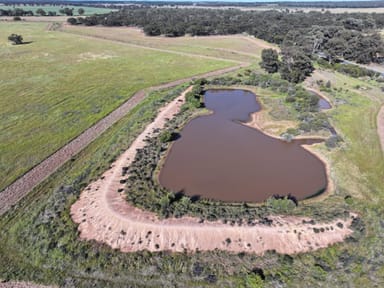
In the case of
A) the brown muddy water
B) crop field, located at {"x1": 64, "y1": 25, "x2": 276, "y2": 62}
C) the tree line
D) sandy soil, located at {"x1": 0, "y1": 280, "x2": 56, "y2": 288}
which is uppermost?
the tree line

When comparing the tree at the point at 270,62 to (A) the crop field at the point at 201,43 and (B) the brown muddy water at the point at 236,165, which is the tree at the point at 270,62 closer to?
(A) the crop field at the point at 201,43

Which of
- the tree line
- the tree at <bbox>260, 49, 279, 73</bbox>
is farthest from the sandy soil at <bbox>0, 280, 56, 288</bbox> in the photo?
the tree line

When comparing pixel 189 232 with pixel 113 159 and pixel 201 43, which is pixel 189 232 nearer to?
pixel 113 159

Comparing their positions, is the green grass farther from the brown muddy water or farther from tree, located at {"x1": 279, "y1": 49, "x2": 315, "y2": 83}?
tree, located at {"x1": 279, "y1": 49, "x2": 315, "y2": 83}

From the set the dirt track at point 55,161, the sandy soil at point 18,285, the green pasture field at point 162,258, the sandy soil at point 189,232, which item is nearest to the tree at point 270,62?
the dirt track at point 55,161

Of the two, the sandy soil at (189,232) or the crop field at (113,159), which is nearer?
the crop field at (113,159)
